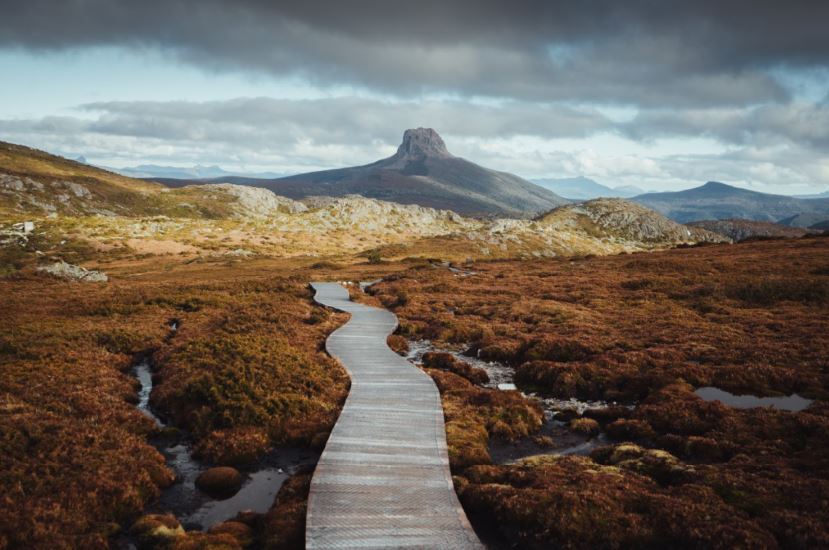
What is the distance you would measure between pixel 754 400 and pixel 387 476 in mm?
18075

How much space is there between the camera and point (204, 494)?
1577 cm

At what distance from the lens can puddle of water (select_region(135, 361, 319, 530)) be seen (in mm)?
14609

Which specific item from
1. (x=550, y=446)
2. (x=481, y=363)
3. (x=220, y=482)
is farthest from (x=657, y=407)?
(x=220, y=482)

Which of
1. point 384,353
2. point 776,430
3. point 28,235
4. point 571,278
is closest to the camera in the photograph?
point 776,430

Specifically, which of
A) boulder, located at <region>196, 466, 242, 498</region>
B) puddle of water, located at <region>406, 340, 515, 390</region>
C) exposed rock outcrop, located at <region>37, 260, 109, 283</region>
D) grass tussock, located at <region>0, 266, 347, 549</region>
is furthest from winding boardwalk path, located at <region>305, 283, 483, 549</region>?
exposed rock outcrop, located at <region>37, 260, 109, 283</region>

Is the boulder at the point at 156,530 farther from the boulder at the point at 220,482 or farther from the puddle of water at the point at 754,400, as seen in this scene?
the puddle of water at the point at 754,400

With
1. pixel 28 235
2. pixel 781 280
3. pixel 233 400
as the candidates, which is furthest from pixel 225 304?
pixel 28 235

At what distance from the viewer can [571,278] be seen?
61375 millimetres

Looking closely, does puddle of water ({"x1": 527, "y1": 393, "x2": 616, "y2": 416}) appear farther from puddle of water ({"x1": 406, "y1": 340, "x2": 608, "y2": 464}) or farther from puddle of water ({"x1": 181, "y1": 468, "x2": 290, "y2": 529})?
puddle of water ({"x1": 181, "y1": 468, "x2": 290, "y2": 529})

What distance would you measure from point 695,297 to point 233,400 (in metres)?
43.1

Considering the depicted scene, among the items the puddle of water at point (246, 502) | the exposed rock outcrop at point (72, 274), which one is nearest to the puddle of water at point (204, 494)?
the puddle of water at point (246, 502)

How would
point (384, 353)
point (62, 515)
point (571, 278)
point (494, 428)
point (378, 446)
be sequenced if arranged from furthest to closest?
point (571, 278) < point (384, 353) < point (494, 428) < point (378, 446) < point (62, 515)

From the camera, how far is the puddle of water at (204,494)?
14.6 m

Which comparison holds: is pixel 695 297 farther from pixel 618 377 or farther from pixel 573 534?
pixel 573 534
